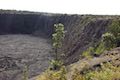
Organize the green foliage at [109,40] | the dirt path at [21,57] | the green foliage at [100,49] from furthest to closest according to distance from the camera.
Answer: the dirt path at [21,57]
the green foliage at [100,49]
the green foliage at [109,40]

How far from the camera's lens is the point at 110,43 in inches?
2408

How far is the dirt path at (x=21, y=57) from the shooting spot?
84.2 meters

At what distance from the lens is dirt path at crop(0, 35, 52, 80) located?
276ft

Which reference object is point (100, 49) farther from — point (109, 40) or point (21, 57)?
point (21, 57)

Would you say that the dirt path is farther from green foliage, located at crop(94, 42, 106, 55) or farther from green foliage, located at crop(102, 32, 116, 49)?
green foliage, located at crop(102, 32, 116, 49)

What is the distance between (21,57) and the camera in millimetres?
104125

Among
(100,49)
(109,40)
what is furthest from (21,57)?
(109,40)

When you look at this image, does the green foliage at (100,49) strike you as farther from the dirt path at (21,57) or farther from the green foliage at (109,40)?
the dirt path at (21,57)

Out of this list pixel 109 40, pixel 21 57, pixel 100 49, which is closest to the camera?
pixel 109 40

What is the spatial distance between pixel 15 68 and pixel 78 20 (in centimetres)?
4572

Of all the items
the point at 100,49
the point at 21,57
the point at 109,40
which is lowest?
the point at 21,57

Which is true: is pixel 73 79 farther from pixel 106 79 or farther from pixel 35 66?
pixel 35 66

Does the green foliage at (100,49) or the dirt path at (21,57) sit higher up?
the green foliage at (100,49)

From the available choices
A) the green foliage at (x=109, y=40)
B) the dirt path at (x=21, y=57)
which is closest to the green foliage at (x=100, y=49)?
the green foliage at (x=109, y=40)
